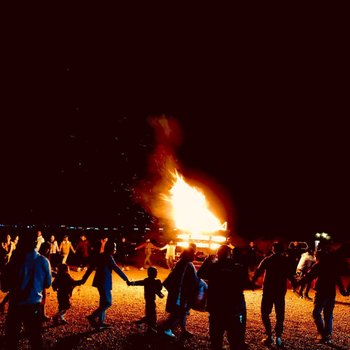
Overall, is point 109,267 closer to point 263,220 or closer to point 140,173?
point 263,220

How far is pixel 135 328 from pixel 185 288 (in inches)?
63.7

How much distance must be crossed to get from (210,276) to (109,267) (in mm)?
2668

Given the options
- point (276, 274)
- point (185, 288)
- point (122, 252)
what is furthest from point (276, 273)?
point (122, 252)

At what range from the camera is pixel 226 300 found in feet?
20.4

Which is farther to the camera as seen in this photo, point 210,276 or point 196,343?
point 196,343

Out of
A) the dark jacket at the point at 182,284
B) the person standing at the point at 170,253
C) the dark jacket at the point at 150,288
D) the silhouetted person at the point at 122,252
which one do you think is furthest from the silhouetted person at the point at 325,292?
the silhouetted person at the point at 122,252

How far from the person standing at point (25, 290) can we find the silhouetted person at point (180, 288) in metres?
2.72

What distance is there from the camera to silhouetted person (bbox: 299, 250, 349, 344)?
8.32m

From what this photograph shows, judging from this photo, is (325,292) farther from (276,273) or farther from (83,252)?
(83,252)

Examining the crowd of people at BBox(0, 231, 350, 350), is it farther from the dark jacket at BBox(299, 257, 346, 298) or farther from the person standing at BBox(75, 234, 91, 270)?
the person standing at BBox(75, 234, 91, 270)

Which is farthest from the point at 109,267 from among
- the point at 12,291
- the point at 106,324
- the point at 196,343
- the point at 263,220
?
the point at 263,220

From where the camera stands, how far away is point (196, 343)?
7.64m

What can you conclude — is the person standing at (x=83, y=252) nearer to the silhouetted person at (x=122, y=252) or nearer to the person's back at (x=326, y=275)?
the silhouetted person at (x=122, y=252)

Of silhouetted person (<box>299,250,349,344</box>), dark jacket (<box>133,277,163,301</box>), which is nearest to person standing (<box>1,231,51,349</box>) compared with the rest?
dark jacket (<box>133,277,163,301</box>)
